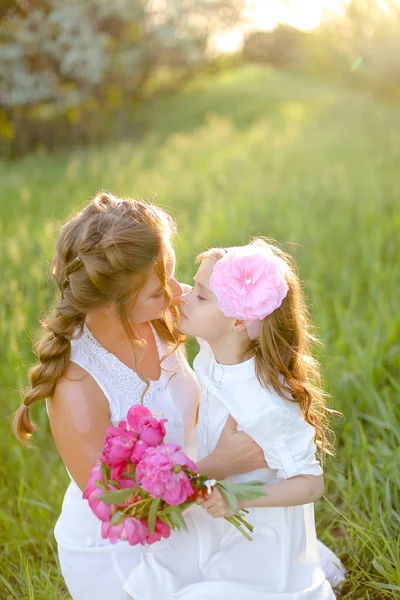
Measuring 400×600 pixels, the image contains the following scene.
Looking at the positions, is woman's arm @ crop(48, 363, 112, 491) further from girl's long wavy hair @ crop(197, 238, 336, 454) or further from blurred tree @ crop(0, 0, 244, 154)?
blurred tree @ crop(0, 0, 244, 154)

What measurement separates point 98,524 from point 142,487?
0.64 m

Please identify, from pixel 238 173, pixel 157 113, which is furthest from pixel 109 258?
pixel 157 113

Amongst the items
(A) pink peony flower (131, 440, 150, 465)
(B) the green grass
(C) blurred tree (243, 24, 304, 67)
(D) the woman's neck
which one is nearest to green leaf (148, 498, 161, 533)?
(A) pink peony flower (131, 440, 150, 465)

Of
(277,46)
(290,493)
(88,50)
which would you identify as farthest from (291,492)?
(277,46)

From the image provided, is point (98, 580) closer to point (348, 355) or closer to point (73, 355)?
point (73, 355)

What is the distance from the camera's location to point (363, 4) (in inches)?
372

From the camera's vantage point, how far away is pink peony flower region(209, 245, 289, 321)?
1.84 m

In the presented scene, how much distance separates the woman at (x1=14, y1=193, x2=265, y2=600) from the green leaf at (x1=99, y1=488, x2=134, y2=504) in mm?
414

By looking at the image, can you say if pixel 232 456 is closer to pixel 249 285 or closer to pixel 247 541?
pixel 247 541

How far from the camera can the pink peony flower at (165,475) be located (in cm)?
157

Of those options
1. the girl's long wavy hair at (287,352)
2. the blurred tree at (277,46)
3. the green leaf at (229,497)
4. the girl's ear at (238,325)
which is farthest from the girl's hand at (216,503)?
the blurred tree at (277,46)

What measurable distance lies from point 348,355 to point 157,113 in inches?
646

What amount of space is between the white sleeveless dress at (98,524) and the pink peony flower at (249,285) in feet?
1.65

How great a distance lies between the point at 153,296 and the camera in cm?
217
